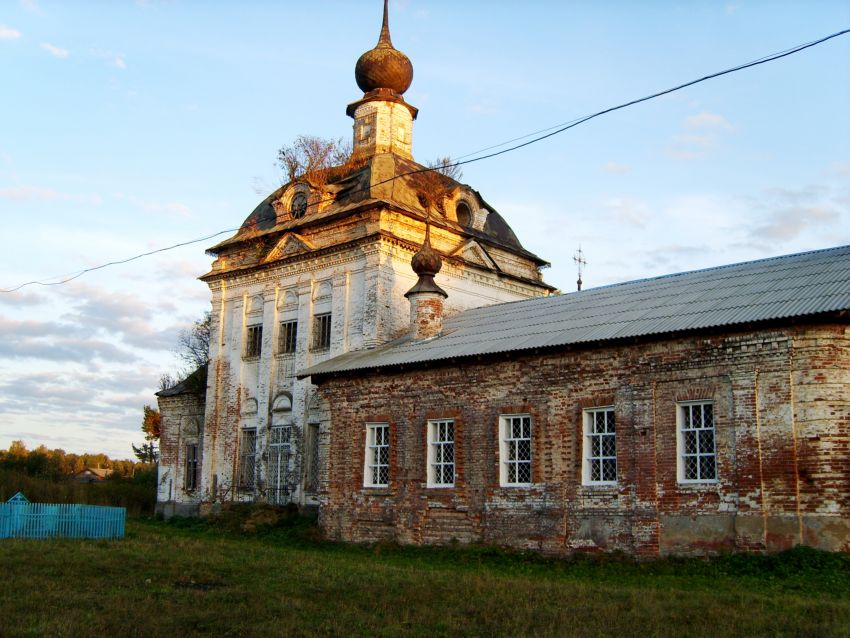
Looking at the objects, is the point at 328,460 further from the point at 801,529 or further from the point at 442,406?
the point at 801,529

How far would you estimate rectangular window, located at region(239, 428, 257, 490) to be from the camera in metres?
26.1

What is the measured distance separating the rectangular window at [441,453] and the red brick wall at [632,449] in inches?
7.1

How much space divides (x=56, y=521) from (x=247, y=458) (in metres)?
7.82

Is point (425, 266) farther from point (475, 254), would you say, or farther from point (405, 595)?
point (405, 595)

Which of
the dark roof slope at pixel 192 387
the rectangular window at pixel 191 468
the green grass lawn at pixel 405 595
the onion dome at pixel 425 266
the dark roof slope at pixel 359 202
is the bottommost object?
the green grass lawn at pixel 405 595

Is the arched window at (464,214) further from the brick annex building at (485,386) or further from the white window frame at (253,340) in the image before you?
the white window frame at (253,340)

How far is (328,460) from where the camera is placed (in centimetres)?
2120

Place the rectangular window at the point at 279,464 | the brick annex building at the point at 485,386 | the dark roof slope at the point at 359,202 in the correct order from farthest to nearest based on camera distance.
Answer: the dark roof slope at the point at 359,202 < the rectangular window at the point at 279,464 < the brick annex building at the point at 485,386

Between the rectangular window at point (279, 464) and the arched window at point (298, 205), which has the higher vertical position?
the arched window at point (298, 205)

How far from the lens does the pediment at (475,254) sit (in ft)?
85.3

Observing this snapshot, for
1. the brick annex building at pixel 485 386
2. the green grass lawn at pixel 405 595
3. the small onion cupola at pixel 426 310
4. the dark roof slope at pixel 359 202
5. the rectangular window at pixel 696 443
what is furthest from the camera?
the dark roof slope at pixel 359 202

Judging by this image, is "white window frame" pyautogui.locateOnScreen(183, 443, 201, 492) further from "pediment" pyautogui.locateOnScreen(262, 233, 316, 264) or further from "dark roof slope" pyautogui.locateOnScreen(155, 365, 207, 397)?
"pediment" pyautogui.locateOnScreen(262, 233, 316, 264)

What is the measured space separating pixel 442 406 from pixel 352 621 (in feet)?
30.0

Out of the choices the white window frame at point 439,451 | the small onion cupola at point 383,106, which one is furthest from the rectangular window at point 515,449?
the small onion cupola at point 383,106
